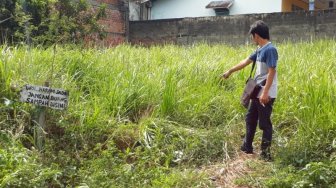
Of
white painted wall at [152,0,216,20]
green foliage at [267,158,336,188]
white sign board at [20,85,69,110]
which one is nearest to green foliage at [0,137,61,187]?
white sign board at [20,85,69,110]

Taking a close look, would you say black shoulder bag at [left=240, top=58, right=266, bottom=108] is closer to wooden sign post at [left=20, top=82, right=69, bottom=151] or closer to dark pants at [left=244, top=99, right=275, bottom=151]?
dark pants at [left=244, top=99, right=275, bottom=151]

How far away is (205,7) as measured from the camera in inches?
711

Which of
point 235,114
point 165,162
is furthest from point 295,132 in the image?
point 165,162

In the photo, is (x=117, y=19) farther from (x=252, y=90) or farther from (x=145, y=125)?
(x=252, y=90)

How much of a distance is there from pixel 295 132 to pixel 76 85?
2594 mm

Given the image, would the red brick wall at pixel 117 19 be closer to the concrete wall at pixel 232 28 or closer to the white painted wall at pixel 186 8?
the concrete wall at pixel 232 28

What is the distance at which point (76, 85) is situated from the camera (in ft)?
17.2

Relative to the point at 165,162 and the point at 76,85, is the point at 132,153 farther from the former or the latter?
the point at 76,85

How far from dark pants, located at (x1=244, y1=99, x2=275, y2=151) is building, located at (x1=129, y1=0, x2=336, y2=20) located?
1276cm

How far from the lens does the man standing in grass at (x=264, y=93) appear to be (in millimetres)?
4137

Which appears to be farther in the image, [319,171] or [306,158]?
[306,158]

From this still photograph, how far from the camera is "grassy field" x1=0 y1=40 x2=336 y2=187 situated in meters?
3.84

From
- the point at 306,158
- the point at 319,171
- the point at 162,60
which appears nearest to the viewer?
the point at 319,171

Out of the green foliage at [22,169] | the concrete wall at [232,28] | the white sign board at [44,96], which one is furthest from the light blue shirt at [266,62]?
the concrete wall at [232,28]
